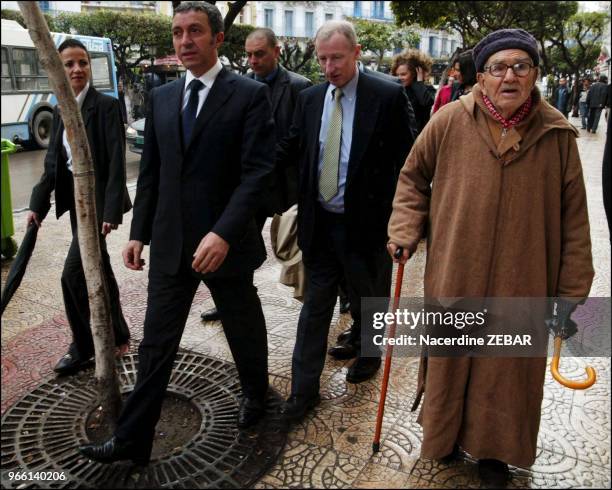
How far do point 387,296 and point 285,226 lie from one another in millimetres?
787

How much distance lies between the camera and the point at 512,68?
225cm

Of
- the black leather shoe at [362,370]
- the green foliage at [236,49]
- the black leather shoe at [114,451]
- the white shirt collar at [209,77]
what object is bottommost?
the black leather shoe at [362,370]

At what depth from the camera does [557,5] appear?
2572 centimetres

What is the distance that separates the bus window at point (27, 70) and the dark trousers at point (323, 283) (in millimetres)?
10737

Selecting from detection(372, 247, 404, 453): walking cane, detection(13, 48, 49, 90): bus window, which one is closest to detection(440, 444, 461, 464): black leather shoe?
detection(372, 247, 404, 453): walking cane

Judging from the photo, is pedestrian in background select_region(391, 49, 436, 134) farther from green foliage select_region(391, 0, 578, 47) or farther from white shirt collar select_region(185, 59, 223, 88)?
green foliage select_region(391, 0, 578, 47)

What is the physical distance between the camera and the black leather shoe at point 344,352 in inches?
143

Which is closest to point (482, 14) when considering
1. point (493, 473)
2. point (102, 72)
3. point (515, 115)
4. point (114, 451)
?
point (102, 72)

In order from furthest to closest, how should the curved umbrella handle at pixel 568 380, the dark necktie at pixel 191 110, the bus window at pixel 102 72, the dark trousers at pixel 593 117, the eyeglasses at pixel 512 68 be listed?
the dark trousers at pixel 593 117 → the bus window at pixel 102 72 → the dark necktie at pixel 191 110 → the eyeglasses at pixel 512 68 → the curved umbrella handle at pixel 568 380

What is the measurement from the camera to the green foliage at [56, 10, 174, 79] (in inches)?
708

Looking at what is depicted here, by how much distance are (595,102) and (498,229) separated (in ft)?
60.3

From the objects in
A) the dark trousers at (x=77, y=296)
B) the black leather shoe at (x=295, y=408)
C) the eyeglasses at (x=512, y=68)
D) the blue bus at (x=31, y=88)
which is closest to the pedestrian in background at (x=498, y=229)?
the eyeglasses at (x=512, y=68)

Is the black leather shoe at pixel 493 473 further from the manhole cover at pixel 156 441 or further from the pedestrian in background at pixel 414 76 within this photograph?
the pedestrian in background at pixel 414 76

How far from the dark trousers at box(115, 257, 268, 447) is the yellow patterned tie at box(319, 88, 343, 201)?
2.21 feet
